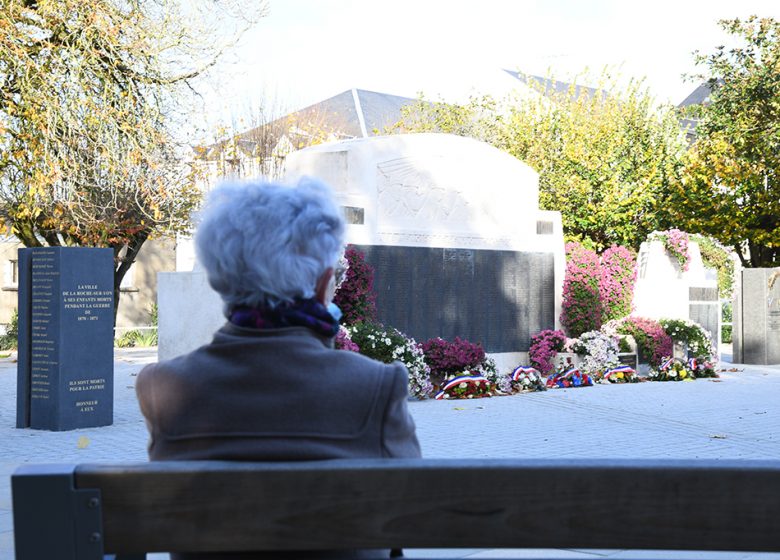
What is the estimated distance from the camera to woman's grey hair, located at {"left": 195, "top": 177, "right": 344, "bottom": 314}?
89.9 inches

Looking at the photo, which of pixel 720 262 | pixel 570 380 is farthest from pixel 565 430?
pixel 720 262

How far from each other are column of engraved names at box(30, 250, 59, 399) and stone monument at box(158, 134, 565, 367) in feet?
15.0

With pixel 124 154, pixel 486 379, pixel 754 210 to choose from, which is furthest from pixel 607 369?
pixel 754 210

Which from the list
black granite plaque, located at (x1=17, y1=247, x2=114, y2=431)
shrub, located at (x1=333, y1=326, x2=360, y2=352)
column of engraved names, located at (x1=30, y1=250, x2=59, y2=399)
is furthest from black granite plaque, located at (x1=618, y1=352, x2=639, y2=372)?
column of engraved names, located at (x1=30, y1=250, x2=59, y2=399)

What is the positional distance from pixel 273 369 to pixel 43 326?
887 centimetres

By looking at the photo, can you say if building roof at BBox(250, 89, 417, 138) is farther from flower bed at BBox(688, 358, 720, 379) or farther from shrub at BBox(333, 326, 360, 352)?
shrub at BBox(333, 326, 360, 352)

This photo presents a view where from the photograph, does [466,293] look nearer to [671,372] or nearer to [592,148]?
[671,372]

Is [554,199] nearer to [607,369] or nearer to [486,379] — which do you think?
[607,369]

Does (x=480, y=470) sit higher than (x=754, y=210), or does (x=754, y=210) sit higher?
(x=754, y=210)

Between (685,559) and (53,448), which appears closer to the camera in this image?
(685,559)

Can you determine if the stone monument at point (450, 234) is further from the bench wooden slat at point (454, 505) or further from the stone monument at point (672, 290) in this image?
the bench wooden slat at point (454, 505)

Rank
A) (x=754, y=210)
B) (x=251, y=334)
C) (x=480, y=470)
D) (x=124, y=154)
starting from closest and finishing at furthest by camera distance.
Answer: (x=480, y=470)
(x=251, y=334)
(x=124, y=154)
(x=754, y=210)

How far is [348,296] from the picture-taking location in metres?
13.7

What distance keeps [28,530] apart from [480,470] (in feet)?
3.09
